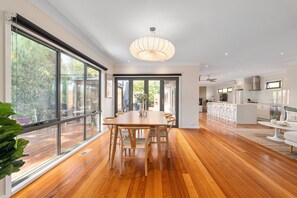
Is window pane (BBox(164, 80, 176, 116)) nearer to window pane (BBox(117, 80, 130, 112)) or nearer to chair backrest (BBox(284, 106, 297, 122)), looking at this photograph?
window pane (BBox(117, 80, 130, 112))

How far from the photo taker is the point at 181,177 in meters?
2.29

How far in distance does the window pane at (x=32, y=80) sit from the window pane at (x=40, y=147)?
10.6 inches

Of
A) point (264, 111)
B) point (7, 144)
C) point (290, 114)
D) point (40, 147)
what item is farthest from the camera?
point (264, 111)

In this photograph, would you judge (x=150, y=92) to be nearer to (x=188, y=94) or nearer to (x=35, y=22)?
(x=188, y=94)

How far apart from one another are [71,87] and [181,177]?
9.58 feet

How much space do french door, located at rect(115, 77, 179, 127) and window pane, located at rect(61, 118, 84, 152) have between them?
2529 millimetres

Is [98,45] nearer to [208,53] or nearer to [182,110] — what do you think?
[208,53]

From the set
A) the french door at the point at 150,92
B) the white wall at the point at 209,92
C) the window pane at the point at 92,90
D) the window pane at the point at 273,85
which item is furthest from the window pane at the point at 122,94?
the white wall at the point at 209,92

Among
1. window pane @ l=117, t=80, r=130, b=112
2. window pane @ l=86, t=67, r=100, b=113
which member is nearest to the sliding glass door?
window pane @ l=86, t=67, r=100, b=113

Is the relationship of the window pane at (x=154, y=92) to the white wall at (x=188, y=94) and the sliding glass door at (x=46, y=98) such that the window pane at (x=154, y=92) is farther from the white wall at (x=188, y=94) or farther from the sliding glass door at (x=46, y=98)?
the sliding glass door at (x=46, y=98)

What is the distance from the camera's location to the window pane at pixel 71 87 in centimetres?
309

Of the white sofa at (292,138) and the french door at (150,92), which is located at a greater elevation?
the french door at (150,92)

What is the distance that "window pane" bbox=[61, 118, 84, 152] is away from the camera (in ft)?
10.6

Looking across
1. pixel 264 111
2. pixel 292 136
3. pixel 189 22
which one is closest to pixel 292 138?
pixel 292 136
